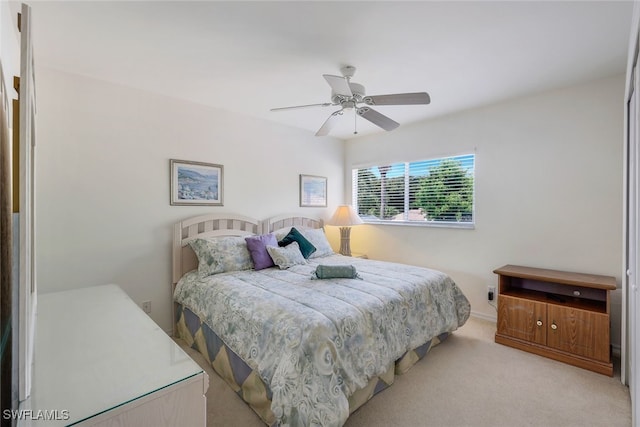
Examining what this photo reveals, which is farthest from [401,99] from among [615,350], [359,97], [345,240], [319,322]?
[615,350]

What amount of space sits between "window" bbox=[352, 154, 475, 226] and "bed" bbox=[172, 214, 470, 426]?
1187 mm

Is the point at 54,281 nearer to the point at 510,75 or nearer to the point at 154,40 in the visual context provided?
the point at 154,40

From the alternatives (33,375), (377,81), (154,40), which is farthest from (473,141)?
(33,375)

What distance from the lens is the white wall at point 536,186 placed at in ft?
8.65

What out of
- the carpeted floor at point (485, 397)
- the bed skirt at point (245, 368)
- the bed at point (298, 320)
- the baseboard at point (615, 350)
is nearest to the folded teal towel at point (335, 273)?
the bed at point (298, 320)

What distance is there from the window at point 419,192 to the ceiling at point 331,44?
3.38ft

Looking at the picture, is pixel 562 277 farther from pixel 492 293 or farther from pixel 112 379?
pixel 112 379

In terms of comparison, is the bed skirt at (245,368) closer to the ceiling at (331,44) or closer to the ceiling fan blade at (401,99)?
the ceiling fan blade at (401,99)

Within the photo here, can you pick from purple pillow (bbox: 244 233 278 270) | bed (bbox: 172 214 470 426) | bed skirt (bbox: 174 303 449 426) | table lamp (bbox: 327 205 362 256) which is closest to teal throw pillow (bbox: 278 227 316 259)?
bed (bbox: 172 214 470 426)

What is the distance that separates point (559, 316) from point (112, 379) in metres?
3.22

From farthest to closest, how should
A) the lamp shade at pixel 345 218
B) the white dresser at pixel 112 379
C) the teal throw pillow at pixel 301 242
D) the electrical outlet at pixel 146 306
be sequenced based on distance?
the lamp shade at pixel 345 218 → the teal throw pillow at pixel 301 242 → the electrical outlet at pixel 146 306 → the white dresser at pixel 112 379

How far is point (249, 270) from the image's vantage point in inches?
117

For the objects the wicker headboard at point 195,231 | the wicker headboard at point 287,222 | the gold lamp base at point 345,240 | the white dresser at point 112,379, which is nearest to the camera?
the white dresser at point 112,379

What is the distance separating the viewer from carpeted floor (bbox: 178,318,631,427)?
1815 millimetres
